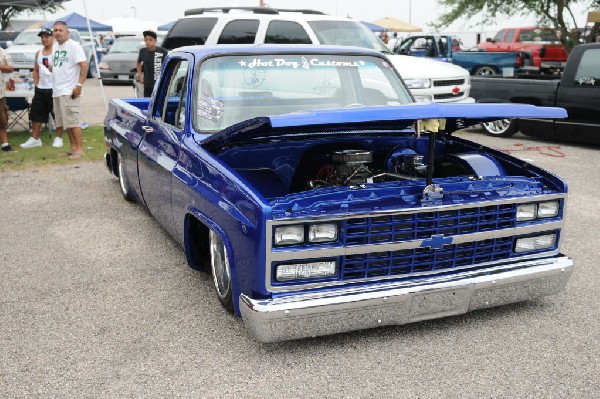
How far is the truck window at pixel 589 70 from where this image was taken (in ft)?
31.2

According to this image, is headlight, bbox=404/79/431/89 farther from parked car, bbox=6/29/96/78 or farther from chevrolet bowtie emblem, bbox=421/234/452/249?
parked car, bbox=6/29/96/78

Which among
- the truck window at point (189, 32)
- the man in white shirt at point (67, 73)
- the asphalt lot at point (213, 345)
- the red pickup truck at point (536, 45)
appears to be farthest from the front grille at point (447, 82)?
the red pickup truck at point (536, 45)

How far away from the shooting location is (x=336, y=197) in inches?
131

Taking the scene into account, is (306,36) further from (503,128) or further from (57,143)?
(57,143)

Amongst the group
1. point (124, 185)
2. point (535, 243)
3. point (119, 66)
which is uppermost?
point (119, 66)

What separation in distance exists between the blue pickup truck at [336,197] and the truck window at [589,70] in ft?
19.1

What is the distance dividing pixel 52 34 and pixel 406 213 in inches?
282

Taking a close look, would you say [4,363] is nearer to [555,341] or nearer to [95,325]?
[95,325]

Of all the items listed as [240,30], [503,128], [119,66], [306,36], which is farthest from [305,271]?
[119,66]

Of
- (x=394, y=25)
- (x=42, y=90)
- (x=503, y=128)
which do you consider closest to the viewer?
(x=42, y=90)

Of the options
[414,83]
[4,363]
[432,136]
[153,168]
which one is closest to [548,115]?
[432,136]

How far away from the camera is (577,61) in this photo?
32.1 feet

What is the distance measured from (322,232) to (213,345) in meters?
0.91

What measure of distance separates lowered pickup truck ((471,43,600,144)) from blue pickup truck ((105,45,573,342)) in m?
5.50
